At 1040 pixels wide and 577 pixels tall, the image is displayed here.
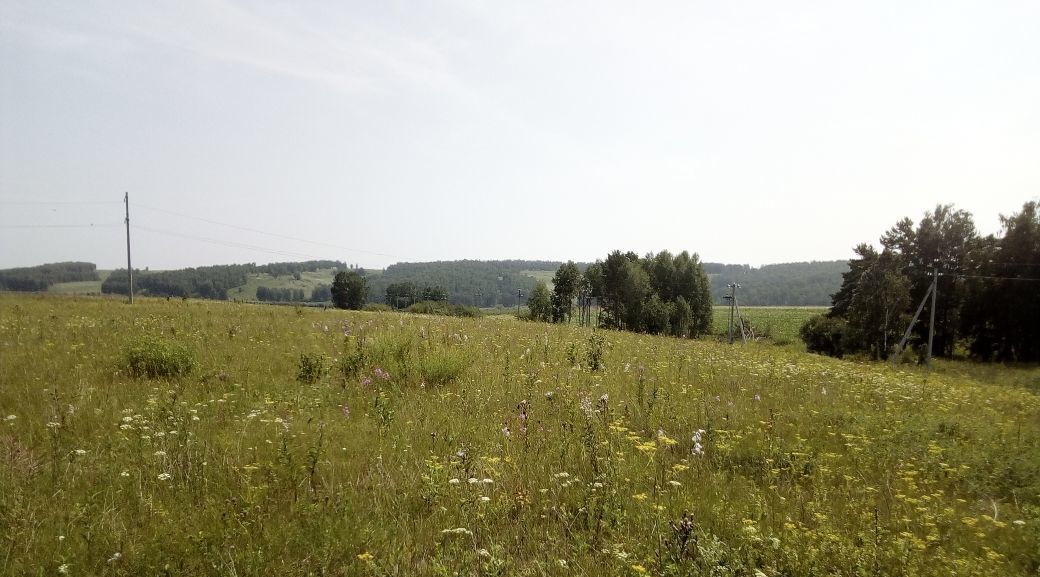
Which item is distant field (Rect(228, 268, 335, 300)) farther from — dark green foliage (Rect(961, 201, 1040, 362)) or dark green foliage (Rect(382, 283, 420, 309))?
dark green foliage (Rect(961, 201, 1040, 362))

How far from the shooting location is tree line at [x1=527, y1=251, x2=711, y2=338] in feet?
191

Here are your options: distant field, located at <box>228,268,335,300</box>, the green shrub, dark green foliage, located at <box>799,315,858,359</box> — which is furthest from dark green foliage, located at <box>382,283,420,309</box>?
the green shrub

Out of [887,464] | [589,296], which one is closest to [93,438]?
[887,464]

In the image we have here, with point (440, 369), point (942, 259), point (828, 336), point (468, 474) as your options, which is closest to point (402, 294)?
point (828, 336)

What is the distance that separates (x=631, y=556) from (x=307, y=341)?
8491 millimetres

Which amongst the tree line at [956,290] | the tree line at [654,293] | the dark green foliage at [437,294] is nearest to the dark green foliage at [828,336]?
the tree line at [956,290]

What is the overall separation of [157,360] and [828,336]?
4991 cm

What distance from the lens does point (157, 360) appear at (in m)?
6.41

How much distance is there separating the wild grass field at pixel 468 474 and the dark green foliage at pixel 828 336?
36079mm

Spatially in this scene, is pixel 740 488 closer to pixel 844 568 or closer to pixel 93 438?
pixel 844 568

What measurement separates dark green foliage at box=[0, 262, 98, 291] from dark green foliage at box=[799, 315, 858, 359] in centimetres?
18254

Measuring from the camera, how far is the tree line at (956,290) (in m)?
31.0

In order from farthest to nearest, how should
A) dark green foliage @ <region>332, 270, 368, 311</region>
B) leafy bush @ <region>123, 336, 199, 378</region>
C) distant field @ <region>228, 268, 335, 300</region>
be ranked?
distant field @ <region>228, 268, 335, 300</region>
dark green foliage @ <region>332, 270, 368, 311</region>
leafy bush @ <region>123, 336, 199, 378</region>

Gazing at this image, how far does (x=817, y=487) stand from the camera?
3.80 meters
